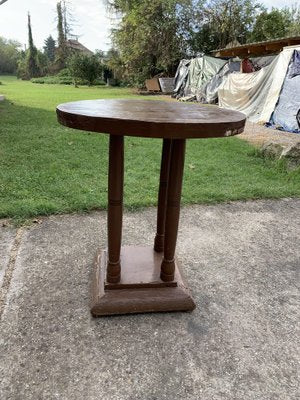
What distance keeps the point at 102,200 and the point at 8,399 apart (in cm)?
193

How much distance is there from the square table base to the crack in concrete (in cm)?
46

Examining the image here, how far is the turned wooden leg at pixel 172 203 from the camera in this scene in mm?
1489

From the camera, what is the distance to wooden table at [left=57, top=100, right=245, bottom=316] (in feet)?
4.00

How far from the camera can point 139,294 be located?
1691mm

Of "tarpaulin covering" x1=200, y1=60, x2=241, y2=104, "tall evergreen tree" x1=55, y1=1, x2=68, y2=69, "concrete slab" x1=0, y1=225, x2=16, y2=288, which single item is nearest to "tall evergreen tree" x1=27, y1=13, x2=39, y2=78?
"tall evergreen tree" x1=55, y1=1, x2=68, y2=69

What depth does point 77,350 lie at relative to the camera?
143 centimetres

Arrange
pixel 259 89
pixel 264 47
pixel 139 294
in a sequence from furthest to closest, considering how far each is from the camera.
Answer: pixel 264 47 < pixel 259 89 < pixel 139 294

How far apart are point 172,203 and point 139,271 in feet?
1.60

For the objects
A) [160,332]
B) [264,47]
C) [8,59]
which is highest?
[264,47]

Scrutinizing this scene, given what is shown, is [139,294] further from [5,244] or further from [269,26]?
[269,26]

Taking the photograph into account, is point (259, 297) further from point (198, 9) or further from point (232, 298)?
point (198, 9)

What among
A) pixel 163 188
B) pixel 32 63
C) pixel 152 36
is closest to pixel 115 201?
pixel 163 188

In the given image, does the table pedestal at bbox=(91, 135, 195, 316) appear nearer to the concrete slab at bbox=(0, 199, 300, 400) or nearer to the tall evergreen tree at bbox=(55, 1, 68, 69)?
the concrete slab at bbox=(0, 199, 300, 400)

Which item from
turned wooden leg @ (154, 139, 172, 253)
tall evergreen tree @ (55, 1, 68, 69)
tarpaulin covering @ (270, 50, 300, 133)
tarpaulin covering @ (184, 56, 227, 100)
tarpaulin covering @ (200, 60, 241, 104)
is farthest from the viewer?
tall evergreen tree @ (55, 1, 68, 69)
